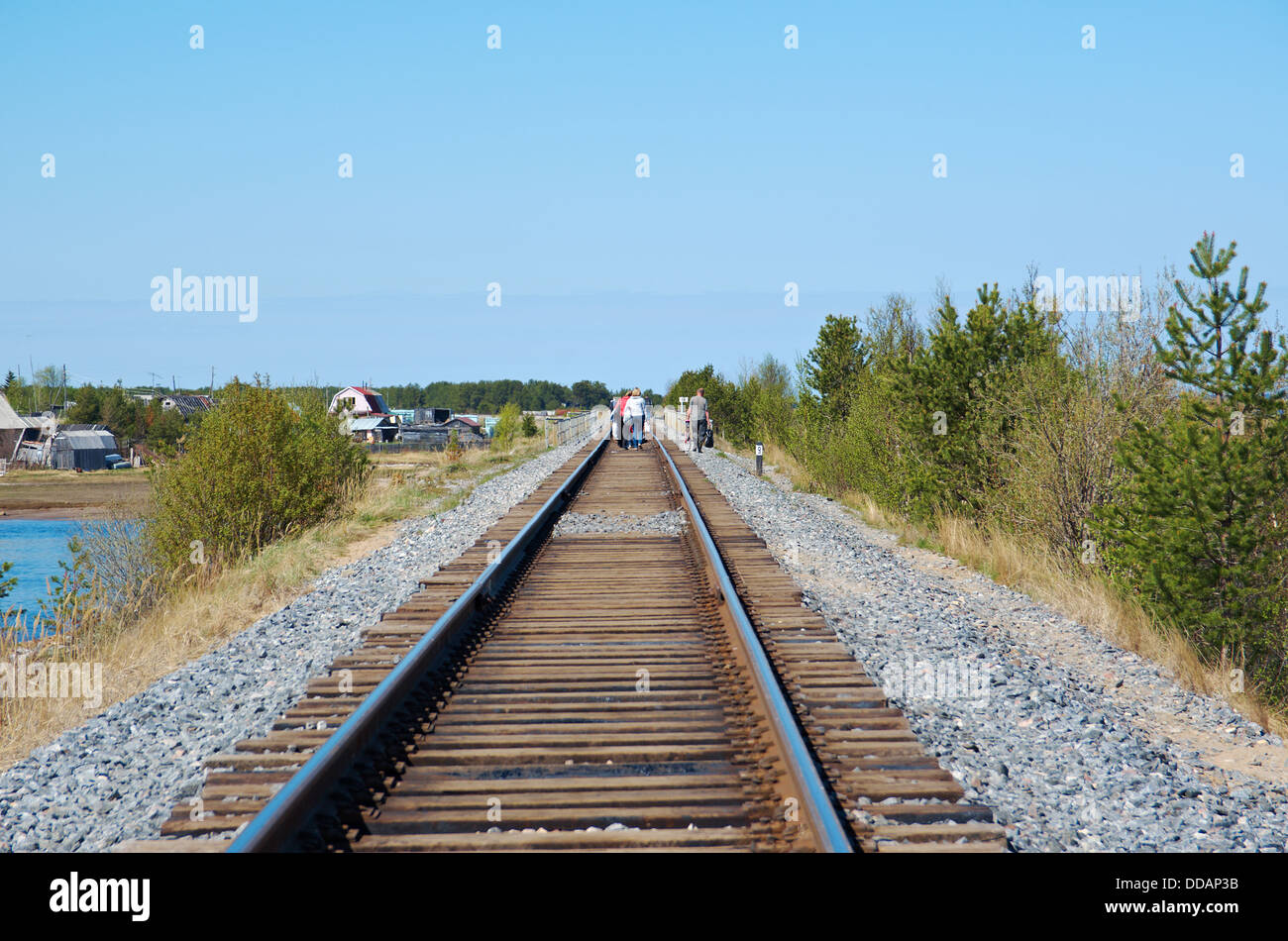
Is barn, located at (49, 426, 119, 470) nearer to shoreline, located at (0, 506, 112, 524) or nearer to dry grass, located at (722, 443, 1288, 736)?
shoreline, located at (0, 506, 112, 524)

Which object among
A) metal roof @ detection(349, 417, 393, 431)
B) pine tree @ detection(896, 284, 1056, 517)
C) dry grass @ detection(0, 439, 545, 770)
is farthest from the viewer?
metal roof @ detection(349, 417, 393, 431)

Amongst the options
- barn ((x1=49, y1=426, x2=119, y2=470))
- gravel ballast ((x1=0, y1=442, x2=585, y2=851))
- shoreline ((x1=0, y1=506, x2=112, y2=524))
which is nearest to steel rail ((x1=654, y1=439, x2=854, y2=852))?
gravel ballast ((x1=0, y1=442, x2=585, y2=851))

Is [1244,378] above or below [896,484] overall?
above

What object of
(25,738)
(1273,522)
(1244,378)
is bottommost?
(25,738)

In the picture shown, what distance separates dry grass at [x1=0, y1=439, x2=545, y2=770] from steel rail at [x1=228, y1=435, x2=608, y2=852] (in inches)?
100

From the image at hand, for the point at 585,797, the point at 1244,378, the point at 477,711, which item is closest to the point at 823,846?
the point at 585,797

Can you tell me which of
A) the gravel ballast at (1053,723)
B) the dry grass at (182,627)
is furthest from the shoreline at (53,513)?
the gravel ballast at (1053,723)

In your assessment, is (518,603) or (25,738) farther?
(518,603)

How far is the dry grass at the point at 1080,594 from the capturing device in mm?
7027

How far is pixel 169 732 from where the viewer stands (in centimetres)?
558

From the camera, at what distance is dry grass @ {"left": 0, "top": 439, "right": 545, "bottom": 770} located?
22.3 ft
